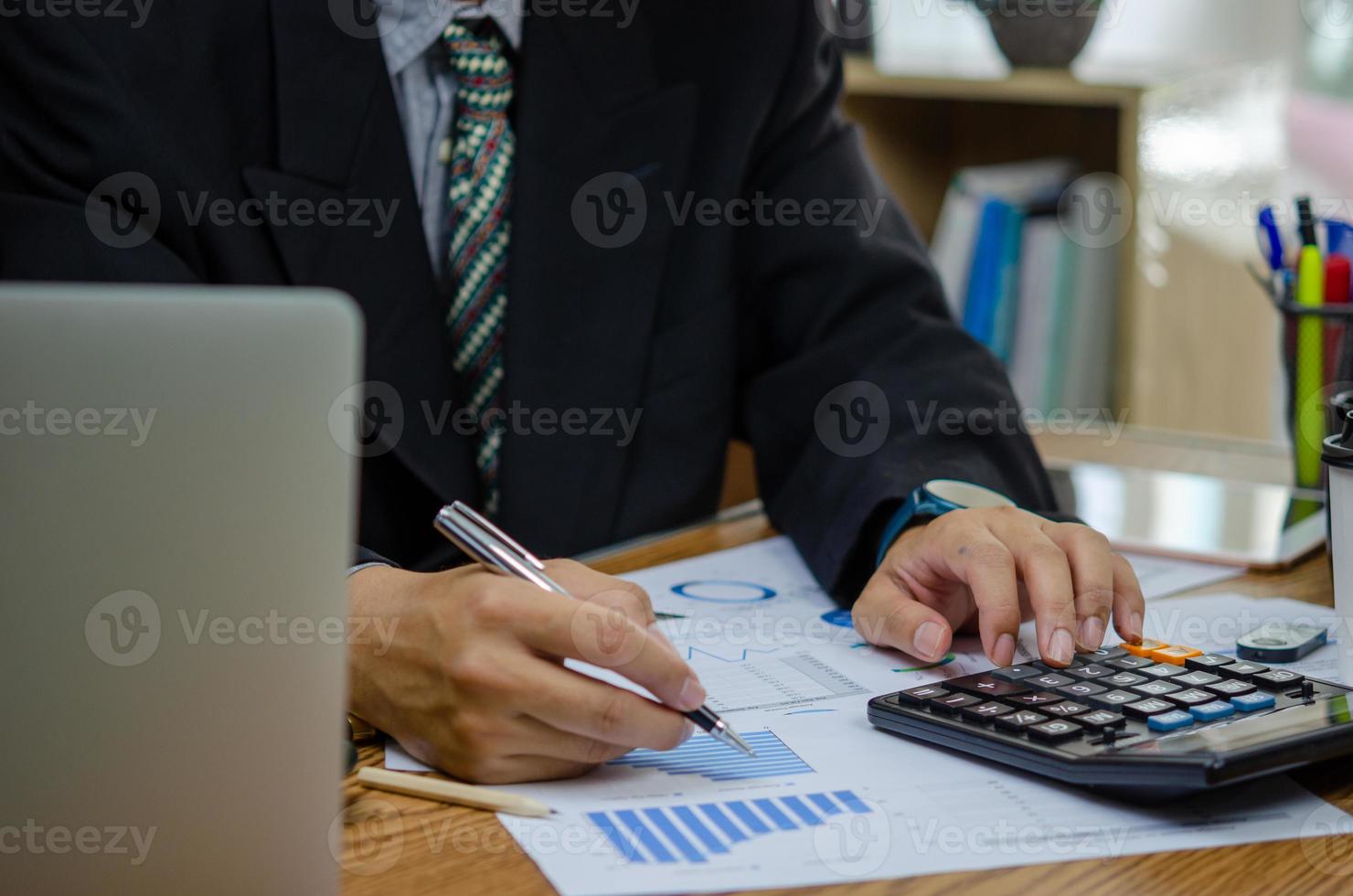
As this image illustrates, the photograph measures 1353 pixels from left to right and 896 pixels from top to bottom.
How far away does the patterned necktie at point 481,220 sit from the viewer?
3.35 feet

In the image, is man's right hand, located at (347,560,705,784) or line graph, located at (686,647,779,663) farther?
line graph, located at (686,647,779,663)

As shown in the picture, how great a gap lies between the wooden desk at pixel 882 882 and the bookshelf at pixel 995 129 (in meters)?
1.36

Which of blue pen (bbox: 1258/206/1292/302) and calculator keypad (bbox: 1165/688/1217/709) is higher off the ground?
blue pen (bbox: 1258/206/1292/302)

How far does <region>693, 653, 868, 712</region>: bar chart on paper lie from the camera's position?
64 centimetres

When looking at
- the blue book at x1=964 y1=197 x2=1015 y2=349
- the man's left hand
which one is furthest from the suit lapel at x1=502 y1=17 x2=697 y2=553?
the blue book at x1=964 y1=197 x2=1015 y2=349

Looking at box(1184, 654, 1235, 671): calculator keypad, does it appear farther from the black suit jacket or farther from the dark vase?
the dark vase

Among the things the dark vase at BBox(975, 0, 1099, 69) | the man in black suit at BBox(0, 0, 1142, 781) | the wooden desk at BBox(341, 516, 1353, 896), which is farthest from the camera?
the dark vase at BBox(975, 0, 1099, 69)

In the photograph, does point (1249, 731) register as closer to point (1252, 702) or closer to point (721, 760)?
point (1252, 702)

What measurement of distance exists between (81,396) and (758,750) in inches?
13.3

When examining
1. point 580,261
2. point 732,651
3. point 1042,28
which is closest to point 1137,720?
point 732,651

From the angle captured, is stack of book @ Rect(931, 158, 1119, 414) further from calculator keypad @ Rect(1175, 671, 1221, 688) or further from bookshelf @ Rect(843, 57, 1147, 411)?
calculator keypad @ Rect(1175, 671, 1221, 688)

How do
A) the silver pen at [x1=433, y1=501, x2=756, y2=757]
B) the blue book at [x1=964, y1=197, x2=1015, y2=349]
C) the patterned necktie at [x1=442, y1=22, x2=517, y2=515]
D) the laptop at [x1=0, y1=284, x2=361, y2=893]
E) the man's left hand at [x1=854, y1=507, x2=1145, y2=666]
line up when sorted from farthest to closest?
the blue book at [x1=964, y1=197, x2=1015, y2=349] < the patterned necktie at [x1=442, y1=22, x2=517, y2=515] < the man's left hand at [x1=854, y1=507, x2=1145, y2=666] < the silver pen at [x1=433, y1=501, x2=756, y2=757] < the laptop at [x1=0, y1=284, x2=361, y2=893]

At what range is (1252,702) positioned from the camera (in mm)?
563

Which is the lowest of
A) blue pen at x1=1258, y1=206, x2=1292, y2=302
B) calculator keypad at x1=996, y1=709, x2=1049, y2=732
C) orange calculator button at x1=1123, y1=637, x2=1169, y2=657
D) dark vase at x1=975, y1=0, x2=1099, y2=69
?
orange calculator button at x1=1123, y1=637, x2=1169, y2=657
